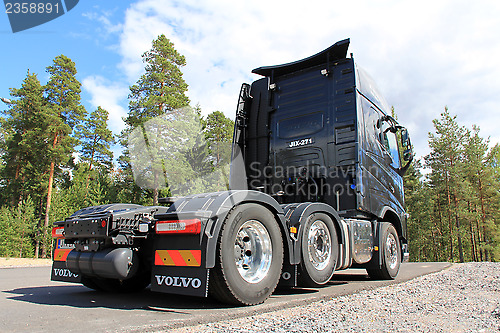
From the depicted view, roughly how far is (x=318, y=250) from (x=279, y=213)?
1.15 m

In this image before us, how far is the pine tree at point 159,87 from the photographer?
25.0 metres

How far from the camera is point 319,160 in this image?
638 cm

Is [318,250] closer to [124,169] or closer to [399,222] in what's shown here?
[399,222]

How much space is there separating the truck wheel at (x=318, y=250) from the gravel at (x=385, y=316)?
0.46 m

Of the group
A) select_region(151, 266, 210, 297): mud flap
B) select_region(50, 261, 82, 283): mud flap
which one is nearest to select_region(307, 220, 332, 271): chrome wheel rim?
select_region(151, 266, 210, 297): mud flap

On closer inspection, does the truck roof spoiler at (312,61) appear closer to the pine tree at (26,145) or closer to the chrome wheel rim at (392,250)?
the chrome wheel rim at (392,250)

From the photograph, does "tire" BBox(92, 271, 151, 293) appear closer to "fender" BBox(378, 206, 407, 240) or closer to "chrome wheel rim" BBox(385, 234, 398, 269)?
"chrome wheel rim" BBox(385, 234, 398, 269)

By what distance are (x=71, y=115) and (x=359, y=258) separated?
3240 centimetres

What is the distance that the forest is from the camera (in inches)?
1064

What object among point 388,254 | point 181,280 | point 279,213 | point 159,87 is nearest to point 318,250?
point 279,213

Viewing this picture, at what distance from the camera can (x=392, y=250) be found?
723cm

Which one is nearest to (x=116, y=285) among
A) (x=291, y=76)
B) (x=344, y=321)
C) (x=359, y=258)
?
(x=344, y=321)

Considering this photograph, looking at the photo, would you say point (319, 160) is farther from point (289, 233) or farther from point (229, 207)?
point (229, 207)

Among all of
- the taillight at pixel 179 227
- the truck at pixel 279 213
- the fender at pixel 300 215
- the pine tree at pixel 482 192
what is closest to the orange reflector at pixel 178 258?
the truck at pixel 279 213
